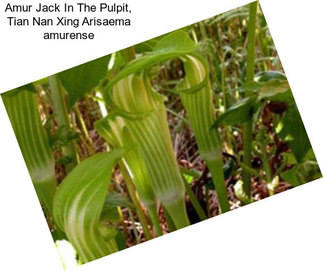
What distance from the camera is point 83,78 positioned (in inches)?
25.8

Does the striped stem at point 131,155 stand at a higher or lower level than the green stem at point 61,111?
lower

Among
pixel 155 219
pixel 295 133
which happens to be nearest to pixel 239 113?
pixel 295 133

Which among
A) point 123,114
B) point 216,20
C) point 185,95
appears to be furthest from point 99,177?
point 216,20

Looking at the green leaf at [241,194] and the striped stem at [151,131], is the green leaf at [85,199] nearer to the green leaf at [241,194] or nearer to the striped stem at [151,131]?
the striped stem at [151,131]

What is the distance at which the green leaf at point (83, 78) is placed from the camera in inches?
25.5

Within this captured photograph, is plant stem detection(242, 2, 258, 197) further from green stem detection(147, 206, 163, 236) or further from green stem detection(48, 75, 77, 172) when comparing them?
green stem detection(48, 75, 77, 172)

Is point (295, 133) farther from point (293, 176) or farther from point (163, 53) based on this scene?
point (163, 53)

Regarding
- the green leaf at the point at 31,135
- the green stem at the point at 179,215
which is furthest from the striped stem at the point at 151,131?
the green leaf at the point at 31,135

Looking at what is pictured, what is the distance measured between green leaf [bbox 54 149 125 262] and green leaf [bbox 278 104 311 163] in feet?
0.85

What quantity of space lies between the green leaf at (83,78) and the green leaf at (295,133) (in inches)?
10.2

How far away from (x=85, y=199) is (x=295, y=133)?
12.0 inches

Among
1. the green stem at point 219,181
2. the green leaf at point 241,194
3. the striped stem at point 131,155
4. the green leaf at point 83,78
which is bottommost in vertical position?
the green leaf at point 241,194

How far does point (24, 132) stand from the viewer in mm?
670

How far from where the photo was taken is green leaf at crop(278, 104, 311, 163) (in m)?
0.67
